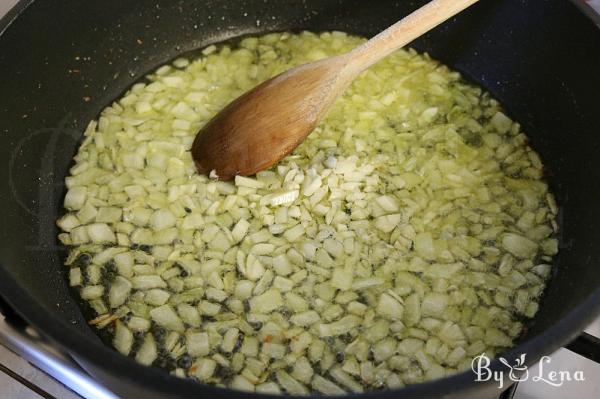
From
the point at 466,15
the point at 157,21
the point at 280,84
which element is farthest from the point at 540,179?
the point at 157,21

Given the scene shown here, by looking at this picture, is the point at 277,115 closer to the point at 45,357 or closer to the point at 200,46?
the point at 200,46

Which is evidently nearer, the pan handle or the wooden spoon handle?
the pan handle

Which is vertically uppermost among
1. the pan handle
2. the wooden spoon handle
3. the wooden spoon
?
the wooden spoon handle

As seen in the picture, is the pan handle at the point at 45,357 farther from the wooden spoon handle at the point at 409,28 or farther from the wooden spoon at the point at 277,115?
the wooden spoon handle at the point at 409,28

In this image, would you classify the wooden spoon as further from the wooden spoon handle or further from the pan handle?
the pan handle

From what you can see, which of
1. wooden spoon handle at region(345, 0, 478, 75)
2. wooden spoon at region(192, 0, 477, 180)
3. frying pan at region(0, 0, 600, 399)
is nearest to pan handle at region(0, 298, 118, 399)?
frying pan at region(0, 0, 600, 399)

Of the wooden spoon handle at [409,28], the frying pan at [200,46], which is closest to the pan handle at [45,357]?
the frying pan at [200,46]

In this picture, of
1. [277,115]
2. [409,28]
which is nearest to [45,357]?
[277,115]
